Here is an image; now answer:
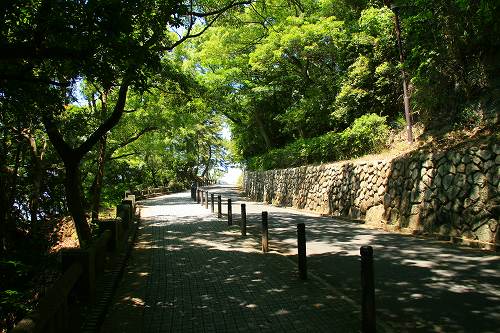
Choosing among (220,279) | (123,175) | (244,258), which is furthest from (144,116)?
(123,175)

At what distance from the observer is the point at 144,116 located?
17.9 meters

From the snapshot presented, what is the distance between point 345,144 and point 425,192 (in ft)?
21.4

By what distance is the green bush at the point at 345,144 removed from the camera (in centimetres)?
1481

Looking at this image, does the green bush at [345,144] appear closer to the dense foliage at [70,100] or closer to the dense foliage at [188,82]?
the dense foliage at [188,82]

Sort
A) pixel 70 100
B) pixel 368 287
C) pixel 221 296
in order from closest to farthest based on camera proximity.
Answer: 1. pixel 368 287
2. pixel 221 296
3. pixel 70 100

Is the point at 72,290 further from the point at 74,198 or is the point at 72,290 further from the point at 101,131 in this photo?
the point at 101,131

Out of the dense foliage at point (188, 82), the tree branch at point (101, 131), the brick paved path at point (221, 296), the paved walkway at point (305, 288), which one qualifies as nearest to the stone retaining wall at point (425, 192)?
the paved walkway at point (305, 288)

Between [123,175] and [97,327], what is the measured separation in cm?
2985

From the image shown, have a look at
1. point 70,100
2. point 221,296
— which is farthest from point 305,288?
point 70,100

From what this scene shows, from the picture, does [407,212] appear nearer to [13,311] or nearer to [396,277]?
[396,277]

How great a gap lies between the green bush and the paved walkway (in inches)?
237

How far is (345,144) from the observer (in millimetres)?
15984

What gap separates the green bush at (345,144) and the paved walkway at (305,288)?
603 cm

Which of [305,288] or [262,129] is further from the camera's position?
[262,129]
